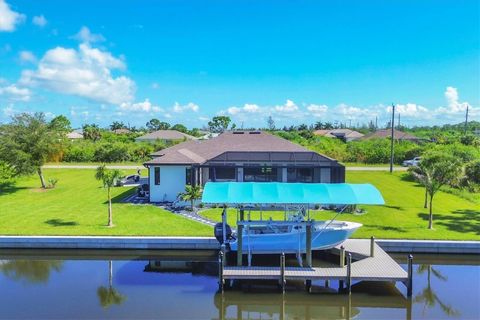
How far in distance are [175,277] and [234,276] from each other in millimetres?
2593

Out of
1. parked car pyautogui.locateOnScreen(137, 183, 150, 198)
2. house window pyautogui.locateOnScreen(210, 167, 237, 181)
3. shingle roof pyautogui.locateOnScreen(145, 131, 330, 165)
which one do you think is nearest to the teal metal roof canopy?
shingle roof pyautogui.locateOnScreen(145, 131, 330, 165)

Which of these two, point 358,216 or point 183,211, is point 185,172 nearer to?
point 183,211

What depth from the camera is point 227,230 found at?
51.2ft

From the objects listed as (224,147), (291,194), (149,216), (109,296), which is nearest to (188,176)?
(149,216)

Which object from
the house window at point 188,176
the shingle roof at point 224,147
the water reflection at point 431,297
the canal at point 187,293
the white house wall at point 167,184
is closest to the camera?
the canal at point 187,293

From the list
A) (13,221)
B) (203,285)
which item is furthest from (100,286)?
(13,221)

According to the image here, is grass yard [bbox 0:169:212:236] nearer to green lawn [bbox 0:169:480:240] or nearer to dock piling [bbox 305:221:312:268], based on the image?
green lawn [bbox 0:169:480:240]

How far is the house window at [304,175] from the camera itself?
84.7ft

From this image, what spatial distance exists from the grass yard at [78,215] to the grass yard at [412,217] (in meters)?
2.69

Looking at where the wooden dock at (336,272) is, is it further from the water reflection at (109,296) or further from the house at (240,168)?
the house at (240,168)

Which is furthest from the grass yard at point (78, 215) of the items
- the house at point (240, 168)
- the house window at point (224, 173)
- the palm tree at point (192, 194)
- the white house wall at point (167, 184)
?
the house window at point (224, 173)

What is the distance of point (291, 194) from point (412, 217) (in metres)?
9.90

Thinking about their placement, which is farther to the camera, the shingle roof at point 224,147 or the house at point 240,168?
the shingle roof at point 224,147

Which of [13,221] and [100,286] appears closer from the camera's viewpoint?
[100,286]
